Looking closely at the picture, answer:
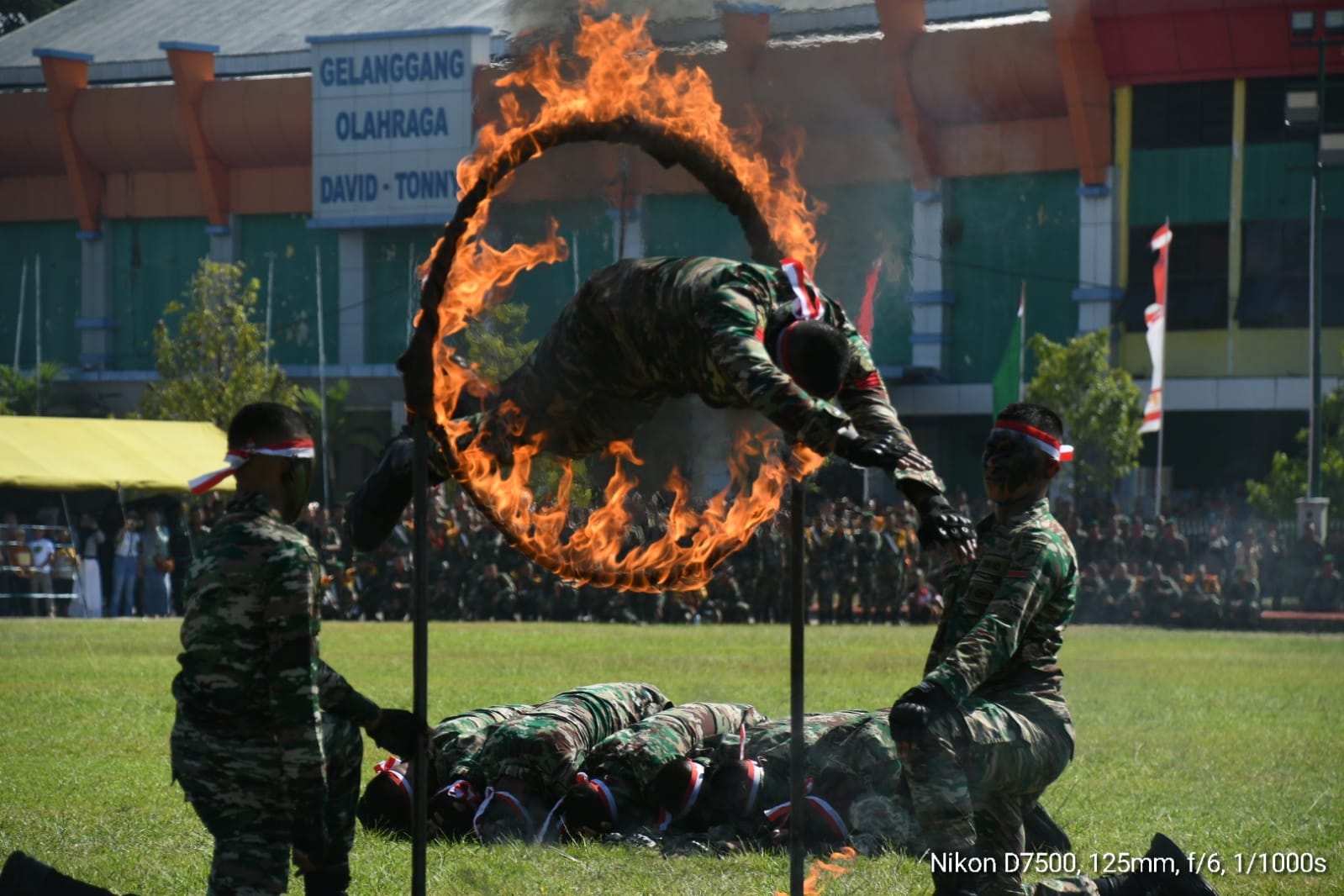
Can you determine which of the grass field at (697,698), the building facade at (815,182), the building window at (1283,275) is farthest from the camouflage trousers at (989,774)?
the building window at (1283,275)

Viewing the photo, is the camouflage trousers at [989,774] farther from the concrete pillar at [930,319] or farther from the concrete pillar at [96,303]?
the concrete pillar at [96,303]

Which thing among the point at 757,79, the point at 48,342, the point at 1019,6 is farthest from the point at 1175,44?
the point at 48,342

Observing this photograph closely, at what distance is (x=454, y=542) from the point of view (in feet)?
91.0

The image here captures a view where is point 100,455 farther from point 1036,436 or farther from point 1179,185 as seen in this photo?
point 1036,436

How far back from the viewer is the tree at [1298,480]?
3011 cm

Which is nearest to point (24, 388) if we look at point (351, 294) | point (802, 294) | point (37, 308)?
point (37, 308)

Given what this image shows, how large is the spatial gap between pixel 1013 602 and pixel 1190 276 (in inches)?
1271

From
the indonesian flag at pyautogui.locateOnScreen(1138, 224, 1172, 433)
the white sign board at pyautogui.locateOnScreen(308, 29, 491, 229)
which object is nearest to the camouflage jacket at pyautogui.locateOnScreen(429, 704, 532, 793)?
the indonesian flag at pyautogui.locateOnScreen(1138, 224, 1172, 433)

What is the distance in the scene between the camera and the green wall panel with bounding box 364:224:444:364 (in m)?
42.2

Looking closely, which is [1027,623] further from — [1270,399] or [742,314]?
[1270,399]

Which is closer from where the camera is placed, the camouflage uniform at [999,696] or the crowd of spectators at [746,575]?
the camouflage uniform at [999,696]

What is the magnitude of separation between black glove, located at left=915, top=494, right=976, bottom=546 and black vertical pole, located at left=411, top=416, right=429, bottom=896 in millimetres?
1679

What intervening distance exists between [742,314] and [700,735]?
2.73 meters

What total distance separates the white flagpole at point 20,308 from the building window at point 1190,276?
2811cm
